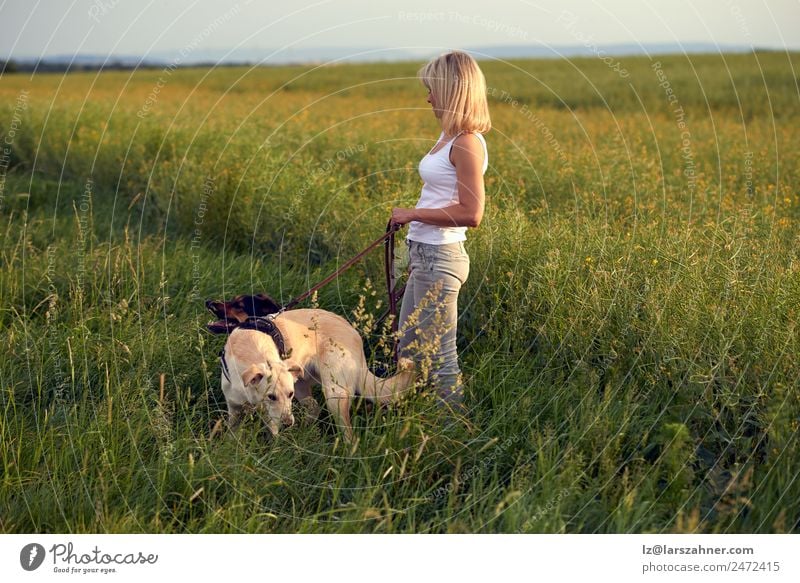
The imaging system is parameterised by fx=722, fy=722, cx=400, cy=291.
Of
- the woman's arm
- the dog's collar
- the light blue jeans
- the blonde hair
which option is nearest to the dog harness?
the dog's collar

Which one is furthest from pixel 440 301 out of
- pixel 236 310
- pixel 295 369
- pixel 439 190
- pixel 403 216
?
pixel 236 310

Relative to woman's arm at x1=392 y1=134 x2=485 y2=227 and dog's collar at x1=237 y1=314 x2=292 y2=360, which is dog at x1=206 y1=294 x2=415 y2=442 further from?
woman's arm at x1=392 y1=134 x2=485 y2=227

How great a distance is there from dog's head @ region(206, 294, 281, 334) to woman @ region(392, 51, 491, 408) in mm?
971

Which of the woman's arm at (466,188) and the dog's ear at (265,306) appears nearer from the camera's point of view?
the woman's arm at (466,188)

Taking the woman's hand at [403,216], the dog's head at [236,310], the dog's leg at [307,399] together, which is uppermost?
the woman's hand at [403,216]

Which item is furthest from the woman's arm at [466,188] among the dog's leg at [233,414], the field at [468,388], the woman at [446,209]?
the dog's leg at [233,414]

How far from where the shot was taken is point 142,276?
20.7 ft

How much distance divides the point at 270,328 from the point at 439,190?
1365 mm

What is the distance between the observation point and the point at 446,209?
4406 mm

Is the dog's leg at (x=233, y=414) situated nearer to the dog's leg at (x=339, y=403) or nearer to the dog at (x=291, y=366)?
the dog at (x=291, y=366)

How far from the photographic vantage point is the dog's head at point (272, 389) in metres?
4.09
